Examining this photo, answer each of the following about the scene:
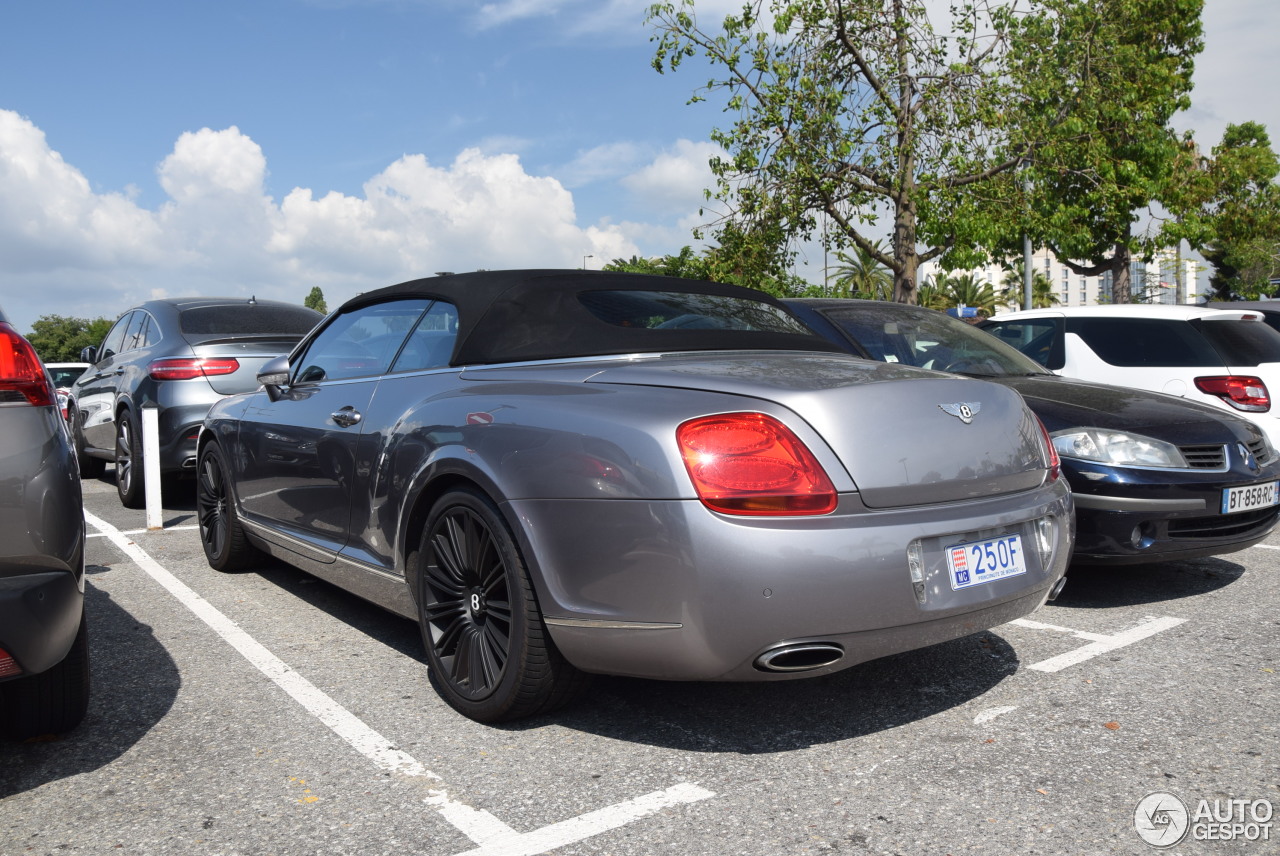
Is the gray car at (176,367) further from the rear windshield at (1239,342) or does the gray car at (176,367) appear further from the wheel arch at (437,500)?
the rear windshield at (1239,342)

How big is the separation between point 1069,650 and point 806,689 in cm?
114

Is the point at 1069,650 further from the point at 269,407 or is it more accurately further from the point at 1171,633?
the point at 269,407

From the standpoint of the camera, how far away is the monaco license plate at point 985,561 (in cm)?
298

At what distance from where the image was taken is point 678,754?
3.09 metres

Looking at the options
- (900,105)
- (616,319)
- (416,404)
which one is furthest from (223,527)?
(900,105)

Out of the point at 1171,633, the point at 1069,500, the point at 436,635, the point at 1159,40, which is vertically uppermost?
the point at 1159,40

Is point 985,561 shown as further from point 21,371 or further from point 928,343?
point 928,343

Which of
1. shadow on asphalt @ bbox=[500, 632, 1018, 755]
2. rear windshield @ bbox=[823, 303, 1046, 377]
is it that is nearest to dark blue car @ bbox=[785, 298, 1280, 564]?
rear windshield @ bbox=[823, 303, 1046, 377]

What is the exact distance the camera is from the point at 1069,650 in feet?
13.4

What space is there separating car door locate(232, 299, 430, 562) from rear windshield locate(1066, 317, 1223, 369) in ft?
15.6

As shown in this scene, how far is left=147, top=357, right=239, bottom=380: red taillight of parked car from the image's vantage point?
7.57 m

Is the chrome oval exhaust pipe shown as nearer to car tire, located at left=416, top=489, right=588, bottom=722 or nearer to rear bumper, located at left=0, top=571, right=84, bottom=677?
car tire, located at left=416, top=489, right=588, bottom=722

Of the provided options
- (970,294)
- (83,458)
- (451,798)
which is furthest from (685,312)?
(970,294)

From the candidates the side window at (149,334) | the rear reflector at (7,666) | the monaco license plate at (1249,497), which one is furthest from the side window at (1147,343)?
the side window at (149,334)
